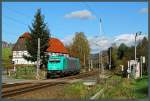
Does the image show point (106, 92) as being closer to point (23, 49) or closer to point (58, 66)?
point (58, 66)

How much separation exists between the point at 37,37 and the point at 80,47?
48.0 metres

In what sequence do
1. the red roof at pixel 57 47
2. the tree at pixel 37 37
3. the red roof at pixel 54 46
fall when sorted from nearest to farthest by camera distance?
1. the tree at pixel 37 37
2. the red roof at pixel 54 46
3. the red roof at pixel 57 47

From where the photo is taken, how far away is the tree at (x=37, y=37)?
7638 cm

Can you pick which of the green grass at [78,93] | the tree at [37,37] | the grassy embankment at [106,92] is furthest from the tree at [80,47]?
the green grass at [78,93]

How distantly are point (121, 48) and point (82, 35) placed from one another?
48.8 feet

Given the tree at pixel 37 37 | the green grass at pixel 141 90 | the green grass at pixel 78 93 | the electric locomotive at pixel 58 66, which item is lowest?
the green grass at pixel 141 90

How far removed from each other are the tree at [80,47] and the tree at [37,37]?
41.6 meters

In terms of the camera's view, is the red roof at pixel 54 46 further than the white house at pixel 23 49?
Yes

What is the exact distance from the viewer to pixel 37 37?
77688mm

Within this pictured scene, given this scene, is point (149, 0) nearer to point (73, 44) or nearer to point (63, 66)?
point (63, 66)

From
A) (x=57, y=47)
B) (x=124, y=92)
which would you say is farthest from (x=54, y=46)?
(x=124, y=92)

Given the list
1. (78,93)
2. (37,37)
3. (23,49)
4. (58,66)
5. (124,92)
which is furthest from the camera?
(23,49)

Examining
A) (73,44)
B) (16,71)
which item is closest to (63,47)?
(73,44)

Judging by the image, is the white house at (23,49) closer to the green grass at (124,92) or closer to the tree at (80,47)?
the tree at (80,47)
